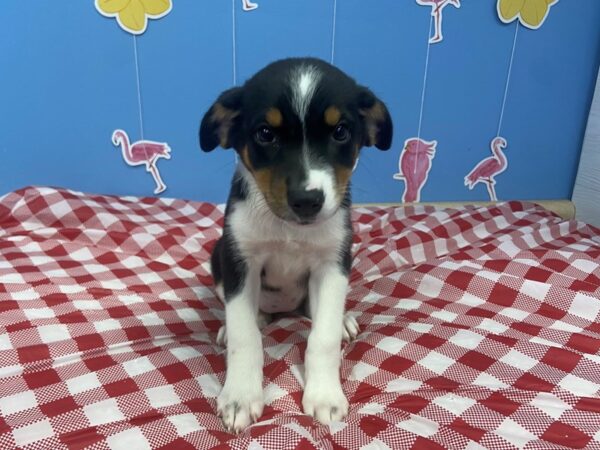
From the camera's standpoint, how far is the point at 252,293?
159 cm

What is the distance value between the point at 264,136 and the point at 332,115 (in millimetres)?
196

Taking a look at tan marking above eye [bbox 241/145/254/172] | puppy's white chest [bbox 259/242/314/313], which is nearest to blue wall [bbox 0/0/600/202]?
puppy's white chest [bbox 259/242/314/313]

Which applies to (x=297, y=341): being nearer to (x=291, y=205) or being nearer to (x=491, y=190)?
(x=291, y=205)

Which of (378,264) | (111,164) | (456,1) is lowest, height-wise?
(378,264)

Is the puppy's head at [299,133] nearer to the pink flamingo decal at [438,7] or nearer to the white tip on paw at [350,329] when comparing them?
the white tip on paw at [350,329]

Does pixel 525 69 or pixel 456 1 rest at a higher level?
pixel 456 1

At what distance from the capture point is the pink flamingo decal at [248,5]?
9.41 feet

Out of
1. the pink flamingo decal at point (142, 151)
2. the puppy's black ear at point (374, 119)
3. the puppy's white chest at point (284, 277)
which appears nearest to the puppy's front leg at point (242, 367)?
the puppy's white chest at point (284, 277)

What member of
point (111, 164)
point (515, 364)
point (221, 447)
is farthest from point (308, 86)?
point (111, 164)

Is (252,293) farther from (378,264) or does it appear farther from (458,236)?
(458,236)

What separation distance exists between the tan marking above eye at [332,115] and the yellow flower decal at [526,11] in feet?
7.55

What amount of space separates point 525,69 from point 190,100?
2.18 m

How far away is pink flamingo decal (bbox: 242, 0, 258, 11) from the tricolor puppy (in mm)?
1599

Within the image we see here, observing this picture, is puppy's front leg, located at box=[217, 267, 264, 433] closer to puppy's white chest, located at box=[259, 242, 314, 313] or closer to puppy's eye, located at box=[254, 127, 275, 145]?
puppy's white chest, located at box=[259, 242, 314, 313]
